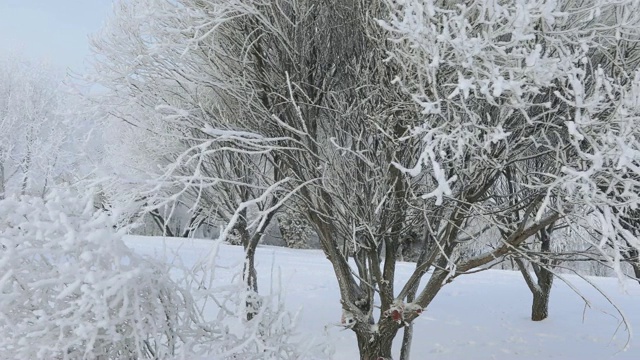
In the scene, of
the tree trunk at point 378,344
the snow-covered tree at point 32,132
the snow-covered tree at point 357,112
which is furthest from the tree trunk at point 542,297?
the snow-covered tree at point 32,132

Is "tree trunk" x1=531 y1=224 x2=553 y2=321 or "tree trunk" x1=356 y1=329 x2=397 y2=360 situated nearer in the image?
"tree trunk" x1=356 y1=329 x2=397 y2=360

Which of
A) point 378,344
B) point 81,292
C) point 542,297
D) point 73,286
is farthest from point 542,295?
point 73,286

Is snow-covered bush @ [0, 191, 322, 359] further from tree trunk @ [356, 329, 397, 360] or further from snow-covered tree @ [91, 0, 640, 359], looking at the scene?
tree trunk @ [356, 329, 397, 360]

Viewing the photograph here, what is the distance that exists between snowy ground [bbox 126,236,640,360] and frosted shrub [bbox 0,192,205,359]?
2663 mm

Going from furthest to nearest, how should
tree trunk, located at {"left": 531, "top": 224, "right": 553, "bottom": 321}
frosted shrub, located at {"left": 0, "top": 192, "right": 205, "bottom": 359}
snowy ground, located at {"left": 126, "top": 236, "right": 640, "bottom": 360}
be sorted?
tree trunk, located at {"left": 531, "top": 224, "right": 553, "bottom": 321}, snowy ground, located at {"left": 126, "top": 236, "right": 640, "bottom": 360}, frosted shrub, located at {"left": 0, "top": 192, "right": 205, "bottom": 359}

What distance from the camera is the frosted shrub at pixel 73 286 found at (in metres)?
2.22

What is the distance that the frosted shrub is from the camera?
2.22 metres

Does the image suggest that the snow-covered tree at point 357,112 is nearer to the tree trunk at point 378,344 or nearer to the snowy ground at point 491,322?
the tree trunk at point 378,344

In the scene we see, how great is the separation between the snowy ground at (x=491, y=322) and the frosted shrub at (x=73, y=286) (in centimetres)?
266

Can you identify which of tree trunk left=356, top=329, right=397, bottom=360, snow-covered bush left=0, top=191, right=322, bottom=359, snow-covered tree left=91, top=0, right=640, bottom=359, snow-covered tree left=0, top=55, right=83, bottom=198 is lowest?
tree trunk left=356, top=329, right=397, bottom=360

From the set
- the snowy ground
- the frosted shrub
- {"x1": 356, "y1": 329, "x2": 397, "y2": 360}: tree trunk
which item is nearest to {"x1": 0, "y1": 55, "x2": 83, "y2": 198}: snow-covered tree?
the snowy ground

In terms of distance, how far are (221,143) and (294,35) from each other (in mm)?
2299

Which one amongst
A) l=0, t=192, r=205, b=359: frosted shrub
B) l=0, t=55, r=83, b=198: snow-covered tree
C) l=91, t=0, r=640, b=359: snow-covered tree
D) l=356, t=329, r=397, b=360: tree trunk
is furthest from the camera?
l=0, t=55, r=83, b=198: snow-covered tree

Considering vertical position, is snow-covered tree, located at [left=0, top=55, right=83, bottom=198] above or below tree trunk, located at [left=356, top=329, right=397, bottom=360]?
above
